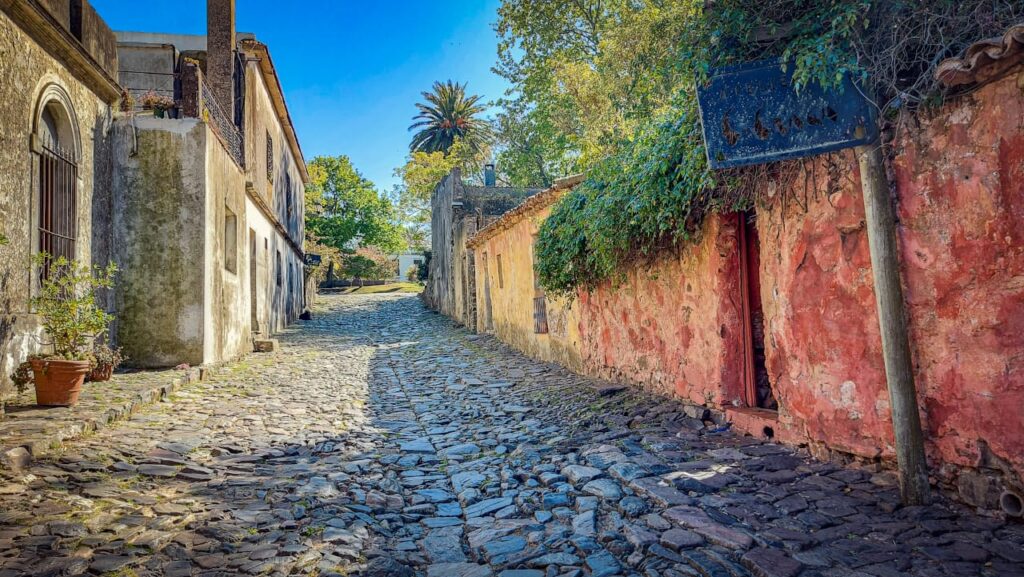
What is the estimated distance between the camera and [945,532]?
9.96ft

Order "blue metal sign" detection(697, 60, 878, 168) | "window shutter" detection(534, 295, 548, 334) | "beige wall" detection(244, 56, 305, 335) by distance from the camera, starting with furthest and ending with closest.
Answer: "beige wall" detection(244, 56, 305, 335) < "window shutter" detection(534, 295, 548, 334) < "blue metal sign" detection(697, 60, 878, 168)

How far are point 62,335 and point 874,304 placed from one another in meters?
7.39

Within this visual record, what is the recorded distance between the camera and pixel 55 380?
19.3 feet

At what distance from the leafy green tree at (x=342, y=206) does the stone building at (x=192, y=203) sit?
2086cm

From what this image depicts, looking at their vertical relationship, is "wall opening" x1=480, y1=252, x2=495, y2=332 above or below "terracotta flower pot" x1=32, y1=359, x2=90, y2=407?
above

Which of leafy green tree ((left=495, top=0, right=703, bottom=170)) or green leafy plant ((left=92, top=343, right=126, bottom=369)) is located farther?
leafy green tree ((left=495, top=0, right=703, bottom=170))

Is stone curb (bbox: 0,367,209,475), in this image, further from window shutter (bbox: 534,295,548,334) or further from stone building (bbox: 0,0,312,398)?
window shutter (bbox: 534,295,548,334)

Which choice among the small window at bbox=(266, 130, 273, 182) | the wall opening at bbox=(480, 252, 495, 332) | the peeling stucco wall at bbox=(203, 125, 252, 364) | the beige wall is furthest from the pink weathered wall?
the small window at bbox=(266, 130, 273, 182)

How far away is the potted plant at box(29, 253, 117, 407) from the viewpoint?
589 cm

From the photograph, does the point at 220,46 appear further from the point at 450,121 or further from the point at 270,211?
the point at 450,121

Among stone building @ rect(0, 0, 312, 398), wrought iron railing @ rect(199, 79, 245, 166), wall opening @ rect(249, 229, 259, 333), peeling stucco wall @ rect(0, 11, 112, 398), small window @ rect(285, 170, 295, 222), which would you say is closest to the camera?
peeling stucco wall @ rect(0, 11, 112, 398)

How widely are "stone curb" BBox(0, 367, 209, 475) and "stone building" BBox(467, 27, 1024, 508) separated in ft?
18.0

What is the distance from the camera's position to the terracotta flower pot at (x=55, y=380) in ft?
19.2

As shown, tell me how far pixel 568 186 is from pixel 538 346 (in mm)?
3570
